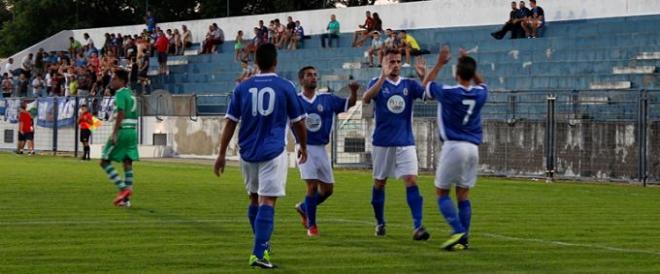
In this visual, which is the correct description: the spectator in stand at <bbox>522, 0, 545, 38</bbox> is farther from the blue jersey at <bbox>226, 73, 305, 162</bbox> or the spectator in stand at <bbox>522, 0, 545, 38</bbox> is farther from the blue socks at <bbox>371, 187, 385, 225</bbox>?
the blue jersey at <bbox>226, 73, 305, 162</bbox>

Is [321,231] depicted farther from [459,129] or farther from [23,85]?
[23,85]

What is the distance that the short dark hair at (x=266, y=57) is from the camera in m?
11.9

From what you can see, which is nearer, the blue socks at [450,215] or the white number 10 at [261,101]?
the white number 10 at [261,101]

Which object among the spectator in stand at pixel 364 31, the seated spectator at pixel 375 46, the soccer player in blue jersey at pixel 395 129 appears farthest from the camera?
the spectator in stand at pixel 364 31

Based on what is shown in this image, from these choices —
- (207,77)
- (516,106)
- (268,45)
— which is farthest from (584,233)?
(207,77)

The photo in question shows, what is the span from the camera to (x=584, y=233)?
16031mm

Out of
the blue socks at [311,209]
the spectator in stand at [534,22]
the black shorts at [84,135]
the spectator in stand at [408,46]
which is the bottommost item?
the blue socks at [311,209]

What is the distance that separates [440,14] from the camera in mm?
45250

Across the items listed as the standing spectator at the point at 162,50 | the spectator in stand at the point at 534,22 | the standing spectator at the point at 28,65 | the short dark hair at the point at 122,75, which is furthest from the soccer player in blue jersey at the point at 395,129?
the standing spectator at the point at 28,65

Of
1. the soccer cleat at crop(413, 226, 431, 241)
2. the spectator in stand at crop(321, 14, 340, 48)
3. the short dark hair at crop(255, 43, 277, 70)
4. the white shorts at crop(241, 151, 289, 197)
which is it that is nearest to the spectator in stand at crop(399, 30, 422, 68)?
the spectator in stand at crop(321, 14, 340, 48)

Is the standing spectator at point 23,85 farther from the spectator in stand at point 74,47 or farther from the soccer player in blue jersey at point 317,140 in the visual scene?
the soccer player in blue jersey at point 317,140

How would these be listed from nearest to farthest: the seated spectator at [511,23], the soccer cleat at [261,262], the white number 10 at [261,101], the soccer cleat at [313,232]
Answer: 1. the soccer cleat at [261,262]
2. the white number 10 at [261,101]
3. the soccer cleat at [313,232]
4. the seated spectator at [511,23]

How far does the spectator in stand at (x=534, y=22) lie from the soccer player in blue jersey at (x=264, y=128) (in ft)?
91.0

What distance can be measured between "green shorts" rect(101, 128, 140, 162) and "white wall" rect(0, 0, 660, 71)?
2127 centimetres
